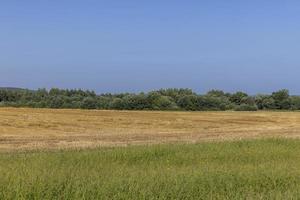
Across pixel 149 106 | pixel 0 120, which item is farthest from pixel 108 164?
pixel 149 106

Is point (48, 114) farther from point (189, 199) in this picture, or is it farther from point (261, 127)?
point (189, 199)

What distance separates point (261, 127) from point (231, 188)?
21381 mm

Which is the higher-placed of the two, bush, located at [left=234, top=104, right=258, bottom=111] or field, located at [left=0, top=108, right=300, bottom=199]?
bush, located at [left=234, top=104, right=258, bottom=111]

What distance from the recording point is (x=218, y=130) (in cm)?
2830

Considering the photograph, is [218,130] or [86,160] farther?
[218,130]

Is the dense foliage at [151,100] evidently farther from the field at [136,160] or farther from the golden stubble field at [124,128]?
the field at [136,160]

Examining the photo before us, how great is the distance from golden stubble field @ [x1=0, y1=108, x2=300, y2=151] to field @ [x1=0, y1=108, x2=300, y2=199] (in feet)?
0.15

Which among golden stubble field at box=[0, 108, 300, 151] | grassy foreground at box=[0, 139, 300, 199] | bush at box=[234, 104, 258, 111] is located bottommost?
grassy foreground at box=[0, 139, 300, 199]

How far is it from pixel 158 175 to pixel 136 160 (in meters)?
3.91

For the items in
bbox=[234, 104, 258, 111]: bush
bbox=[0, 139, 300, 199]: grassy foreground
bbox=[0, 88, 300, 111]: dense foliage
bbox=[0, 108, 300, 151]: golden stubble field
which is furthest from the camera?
bbox=[234, 104, 258, 111]: bush

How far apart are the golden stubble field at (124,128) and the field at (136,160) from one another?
44 millimetres

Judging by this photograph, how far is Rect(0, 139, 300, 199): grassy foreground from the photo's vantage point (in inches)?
320

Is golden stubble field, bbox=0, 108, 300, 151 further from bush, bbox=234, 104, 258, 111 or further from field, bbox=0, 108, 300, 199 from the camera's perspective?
bush, bbox=234, 104, 258, 111

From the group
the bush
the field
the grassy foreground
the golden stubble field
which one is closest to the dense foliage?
the bush
